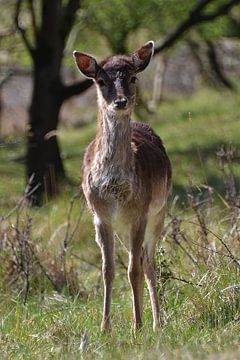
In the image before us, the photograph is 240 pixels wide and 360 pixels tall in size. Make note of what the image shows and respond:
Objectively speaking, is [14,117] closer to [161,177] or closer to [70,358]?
[161,177]

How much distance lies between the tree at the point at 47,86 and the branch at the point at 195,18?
4.08ft

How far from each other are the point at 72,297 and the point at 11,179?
6728mm

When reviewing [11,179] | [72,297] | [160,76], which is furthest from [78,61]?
[160,76]

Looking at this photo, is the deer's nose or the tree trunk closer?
the deer's nose

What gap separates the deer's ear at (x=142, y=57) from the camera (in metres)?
7.38

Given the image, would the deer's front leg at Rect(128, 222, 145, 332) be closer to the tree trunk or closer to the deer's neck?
the deer's neck

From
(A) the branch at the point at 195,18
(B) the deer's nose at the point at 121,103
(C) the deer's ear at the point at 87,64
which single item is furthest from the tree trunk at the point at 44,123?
(B) the deer's nose at the point at 121,103

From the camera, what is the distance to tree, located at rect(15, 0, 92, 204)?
45.9ft

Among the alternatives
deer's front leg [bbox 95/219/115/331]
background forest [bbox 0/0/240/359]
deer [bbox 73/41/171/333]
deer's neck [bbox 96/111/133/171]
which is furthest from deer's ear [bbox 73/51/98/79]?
background forest [bbox 0/0/240/359]

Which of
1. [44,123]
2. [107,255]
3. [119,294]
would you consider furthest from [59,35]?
[107,255]

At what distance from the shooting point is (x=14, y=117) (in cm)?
2220

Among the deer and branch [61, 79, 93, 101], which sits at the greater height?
the deer

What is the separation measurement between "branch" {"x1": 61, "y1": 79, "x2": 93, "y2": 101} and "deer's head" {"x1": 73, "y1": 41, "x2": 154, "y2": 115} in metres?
6.35

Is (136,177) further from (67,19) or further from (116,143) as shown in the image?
(67,19)
